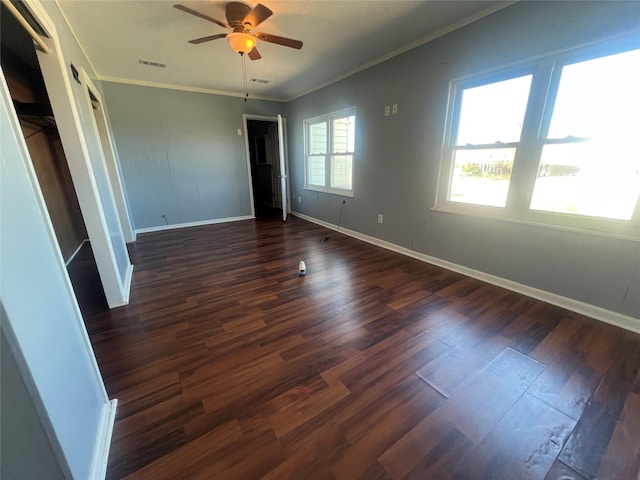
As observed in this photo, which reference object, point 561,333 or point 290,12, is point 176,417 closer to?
point 561,333

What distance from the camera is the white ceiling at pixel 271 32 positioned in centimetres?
226

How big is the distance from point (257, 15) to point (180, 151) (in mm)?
3371

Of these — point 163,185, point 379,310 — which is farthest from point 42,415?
point 163,185

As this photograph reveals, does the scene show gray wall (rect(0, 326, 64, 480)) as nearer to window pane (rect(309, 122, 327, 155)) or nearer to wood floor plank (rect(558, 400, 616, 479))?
wood floor plank (rect(558, 400, 616, 479))

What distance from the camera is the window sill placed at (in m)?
1.91

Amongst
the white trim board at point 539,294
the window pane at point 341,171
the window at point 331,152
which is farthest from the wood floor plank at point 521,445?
the window pane at point 341,171

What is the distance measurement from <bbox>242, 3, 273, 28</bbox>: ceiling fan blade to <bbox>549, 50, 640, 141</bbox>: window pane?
2458mm

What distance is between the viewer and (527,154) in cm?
231

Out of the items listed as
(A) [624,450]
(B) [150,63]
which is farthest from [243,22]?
(A) [624,450]

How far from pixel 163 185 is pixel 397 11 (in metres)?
4.48

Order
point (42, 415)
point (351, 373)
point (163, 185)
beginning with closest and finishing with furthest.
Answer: point (42, 415) < point (351, 373) < point (163, 185)

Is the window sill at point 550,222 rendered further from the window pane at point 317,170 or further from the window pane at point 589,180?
the window pane at point 317,170

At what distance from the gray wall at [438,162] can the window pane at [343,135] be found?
0.85 ft

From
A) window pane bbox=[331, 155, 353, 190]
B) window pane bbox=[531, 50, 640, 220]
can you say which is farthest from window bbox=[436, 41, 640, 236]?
window pane bbox=[331, 155, 353, 190]
